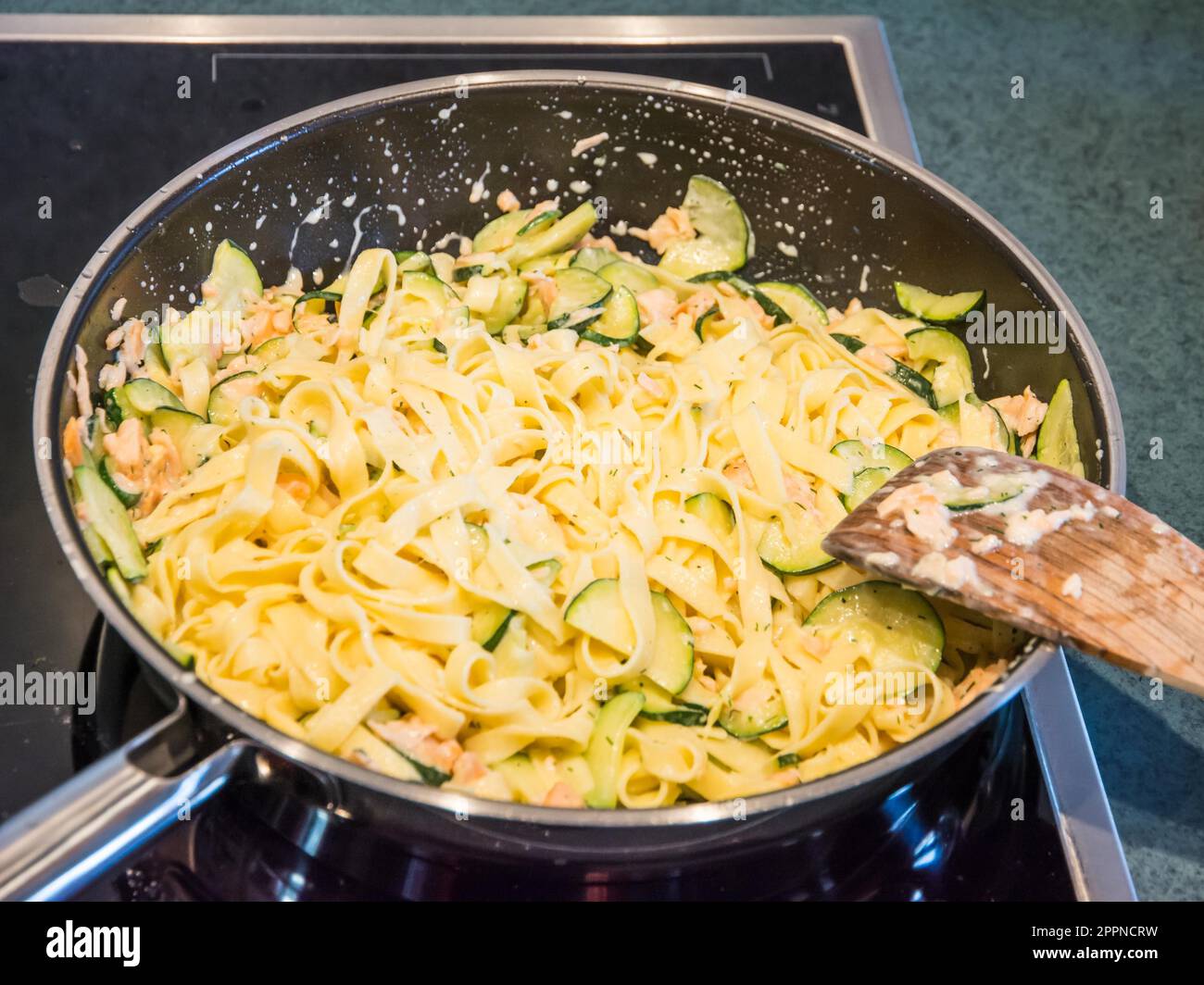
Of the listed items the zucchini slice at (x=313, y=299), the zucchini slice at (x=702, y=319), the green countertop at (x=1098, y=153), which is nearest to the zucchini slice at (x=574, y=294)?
the zucchini slice at (x=702, y=319)

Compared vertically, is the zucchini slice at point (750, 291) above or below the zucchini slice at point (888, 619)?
above

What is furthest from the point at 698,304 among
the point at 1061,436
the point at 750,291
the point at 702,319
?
the point at 1061,436

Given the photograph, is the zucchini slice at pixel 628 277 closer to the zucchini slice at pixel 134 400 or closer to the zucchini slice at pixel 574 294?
the zucchini slice at pixel 574 294

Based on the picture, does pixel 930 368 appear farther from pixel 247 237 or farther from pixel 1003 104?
pixel 247 237

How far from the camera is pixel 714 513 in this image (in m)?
2.69

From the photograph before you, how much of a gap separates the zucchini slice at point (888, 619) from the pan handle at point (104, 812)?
1300 millimetres

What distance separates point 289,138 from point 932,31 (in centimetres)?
268

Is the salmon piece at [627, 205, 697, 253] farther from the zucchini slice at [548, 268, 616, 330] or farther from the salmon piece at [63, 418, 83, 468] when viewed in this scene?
the salmon piece at [63, 418, 83, 468]

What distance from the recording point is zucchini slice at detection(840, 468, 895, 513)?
273 cm

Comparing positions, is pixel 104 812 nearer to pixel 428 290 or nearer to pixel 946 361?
pixel 428 290

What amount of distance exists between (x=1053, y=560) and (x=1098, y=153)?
2392 mm

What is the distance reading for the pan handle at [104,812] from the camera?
171 cm
